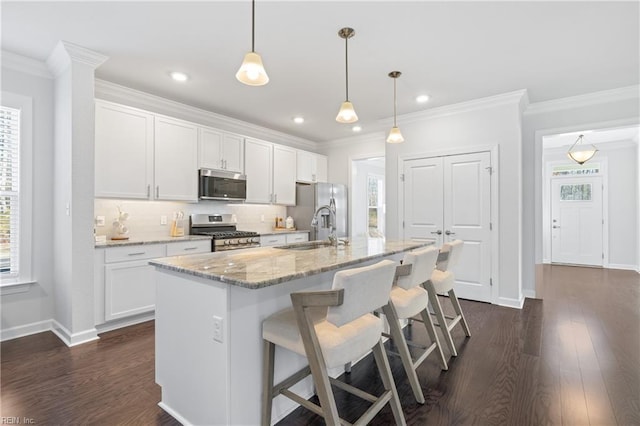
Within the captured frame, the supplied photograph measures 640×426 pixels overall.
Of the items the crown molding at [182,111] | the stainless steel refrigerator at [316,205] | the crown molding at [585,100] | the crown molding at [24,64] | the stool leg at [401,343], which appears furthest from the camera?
the stainless steel refrigerator at [316,205]

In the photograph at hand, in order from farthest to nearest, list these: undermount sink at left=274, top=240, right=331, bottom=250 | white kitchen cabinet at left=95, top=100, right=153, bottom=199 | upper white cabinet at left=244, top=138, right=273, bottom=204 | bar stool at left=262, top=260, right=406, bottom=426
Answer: upper white cabinet at left=244, top=138, right=273, bottom=204 → white kitchen cabinet at left=95, top=100, right=153, bottom=199 → undermount sink at left=274, top=240, right=331, bottom=250 → bar stool at left=262, top=260, right=406, bottom=426

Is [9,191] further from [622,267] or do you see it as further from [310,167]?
[622,267]

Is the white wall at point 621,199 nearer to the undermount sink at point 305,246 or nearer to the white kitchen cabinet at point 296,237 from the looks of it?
the white kitchen cabinet at point 296,237

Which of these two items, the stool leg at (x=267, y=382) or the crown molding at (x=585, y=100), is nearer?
the stool leg at (x=267, y=382)

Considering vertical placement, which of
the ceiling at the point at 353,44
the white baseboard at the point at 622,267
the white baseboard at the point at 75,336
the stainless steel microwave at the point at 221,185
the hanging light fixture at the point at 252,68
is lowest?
the white baseboard at the point at 75,336

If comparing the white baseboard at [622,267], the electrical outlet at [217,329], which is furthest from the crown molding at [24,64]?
the white baseboard at [622,267]

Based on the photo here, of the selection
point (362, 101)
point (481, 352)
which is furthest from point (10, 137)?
point (481, 352)

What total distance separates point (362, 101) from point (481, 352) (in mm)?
3152

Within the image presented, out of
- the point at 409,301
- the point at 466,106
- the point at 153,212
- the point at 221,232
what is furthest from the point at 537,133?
the point at 153,212

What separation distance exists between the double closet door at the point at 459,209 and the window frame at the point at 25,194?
4.46 metres

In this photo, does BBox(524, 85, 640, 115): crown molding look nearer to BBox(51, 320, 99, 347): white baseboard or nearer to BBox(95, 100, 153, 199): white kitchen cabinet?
BBox(95, 100, 153, 199): white kitchen cabinet

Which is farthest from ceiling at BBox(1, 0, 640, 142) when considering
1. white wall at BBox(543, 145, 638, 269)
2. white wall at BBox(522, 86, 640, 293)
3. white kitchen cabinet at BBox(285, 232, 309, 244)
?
white wall at BBox(543, 145, 638, 269)

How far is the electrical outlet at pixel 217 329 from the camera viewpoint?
1.50 meters

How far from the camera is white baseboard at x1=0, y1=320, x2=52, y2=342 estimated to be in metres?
2.92
